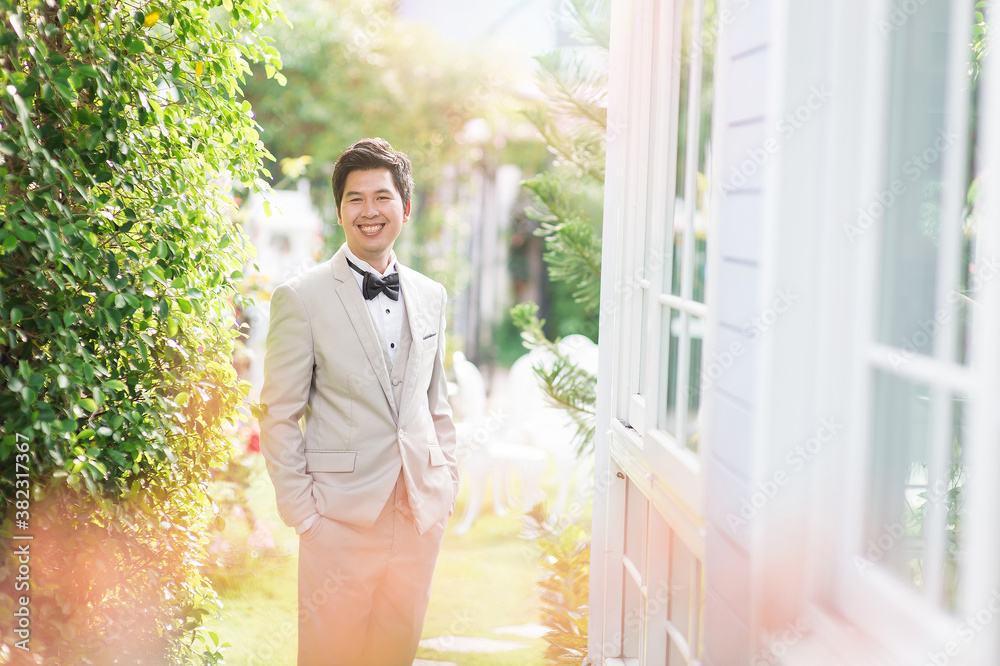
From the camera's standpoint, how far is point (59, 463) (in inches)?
65.9

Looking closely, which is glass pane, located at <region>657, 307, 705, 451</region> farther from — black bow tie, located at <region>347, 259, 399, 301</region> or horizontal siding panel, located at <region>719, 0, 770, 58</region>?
black bow tie, located at <region>347, 259, 399, 301</region>

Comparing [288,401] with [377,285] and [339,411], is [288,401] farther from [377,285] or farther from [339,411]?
[377,285]

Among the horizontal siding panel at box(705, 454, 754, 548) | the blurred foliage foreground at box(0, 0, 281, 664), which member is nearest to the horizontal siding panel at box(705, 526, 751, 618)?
the horizontal siding panel at box(705, 454, 754, 548)

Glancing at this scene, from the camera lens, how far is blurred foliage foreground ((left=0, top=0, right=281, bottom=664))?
1.65 metres

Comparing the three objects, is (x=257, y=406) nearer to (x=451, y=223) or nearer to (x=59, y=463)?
(x=59, y=463)

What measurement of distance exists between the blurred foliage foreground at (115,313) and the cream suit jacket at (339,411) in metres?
0.22

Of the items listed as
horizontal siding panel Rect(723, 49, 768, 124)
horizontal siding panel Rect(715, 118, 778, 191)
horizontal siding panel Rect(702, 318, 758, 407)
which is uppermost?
horizontal siding panel Rect(723, 49, 768, 124)

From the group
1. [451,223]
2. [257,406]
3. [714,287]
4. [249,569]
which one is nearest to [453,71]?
[451,223]

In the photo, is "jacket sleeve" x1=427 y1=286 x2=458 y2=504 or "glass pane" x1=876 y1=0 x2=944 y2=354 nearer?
"glass pane" x1=876 y1=0 x2=944 y2=354

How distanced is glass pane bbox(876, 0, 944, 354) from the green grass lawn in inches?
92.7

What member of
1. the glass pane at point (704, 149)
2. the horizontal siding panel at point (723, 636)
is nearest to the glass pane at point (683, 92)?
the glass pane at point (704, 149)

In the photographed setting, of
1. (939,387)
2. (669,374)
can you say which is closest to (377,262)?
(669,374)

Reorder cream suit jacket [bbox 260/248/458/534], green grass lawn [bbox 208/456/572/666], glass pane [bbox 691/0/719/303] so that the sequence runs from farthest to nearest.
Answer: green grass lawn [bbox 208/456/572/666] < cream suit jacket [bbox 260/248/458/534] < glass pane [bbox 691/0/719/303]
